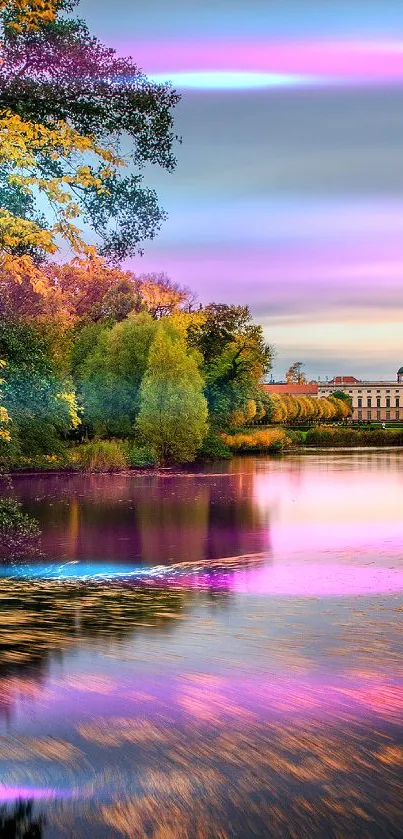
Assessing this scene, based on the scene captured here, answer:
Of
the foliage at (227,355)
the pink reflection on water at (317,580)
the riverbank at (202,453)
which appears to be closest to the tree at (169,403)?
the riverbank at (202,453)

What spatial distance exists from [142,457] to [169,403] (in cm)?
345

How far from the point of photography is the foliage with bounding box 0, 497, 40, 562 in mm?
A: 18625

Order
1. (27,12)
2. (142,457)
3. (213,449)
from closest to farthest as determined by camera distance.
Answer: (27,12) → (142,457) → (213,449)

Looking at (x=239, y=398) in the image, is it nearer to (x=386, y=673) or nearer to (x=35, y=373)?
(x=35, y=373)

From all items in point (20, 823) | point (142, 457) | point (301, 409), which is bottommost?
point (20, 823)

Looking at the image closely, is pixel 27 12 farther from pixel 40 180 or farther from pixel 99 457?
pixel 99 457

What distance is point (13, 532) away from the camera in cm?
1948

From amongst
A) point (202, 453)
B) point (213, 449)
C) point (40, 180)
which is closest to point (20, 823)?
point (40, 180)

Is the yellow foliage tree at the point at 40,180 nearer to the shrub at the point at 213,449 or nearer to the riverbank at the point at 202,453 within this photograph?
the riverbank at the point at 202,453

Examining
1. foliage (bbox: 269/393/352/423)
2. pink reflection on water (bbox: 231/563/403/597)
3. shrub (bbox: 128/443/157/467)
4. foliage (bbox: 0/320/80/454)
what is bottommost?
pink reflection on water (bbox: 231/563/403/597)

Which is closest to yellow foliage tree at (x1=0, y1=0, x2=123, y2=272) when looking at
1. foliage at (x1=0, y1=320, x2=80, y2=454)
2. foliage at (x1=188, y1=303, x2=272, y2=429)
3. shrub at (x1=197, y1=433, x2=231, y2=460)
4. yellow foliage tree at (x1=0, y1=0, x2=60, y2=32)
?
yellow foliage tree at (x1=0, y1=0, x2=60, y2=32)

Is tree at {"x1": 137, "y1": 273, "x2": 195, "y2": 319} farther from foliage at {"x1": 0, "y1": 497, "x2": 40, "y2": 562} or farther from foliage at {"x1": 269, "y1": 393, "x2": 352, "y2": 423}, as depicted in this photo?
foliage at {"x1": 269, "y1": 393, "x2": 352, "y2": 423}

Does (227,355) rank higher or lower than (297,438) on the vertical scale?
higher

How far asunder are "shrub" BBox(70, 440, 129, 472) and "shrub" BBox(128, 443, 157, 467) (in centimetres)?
36
